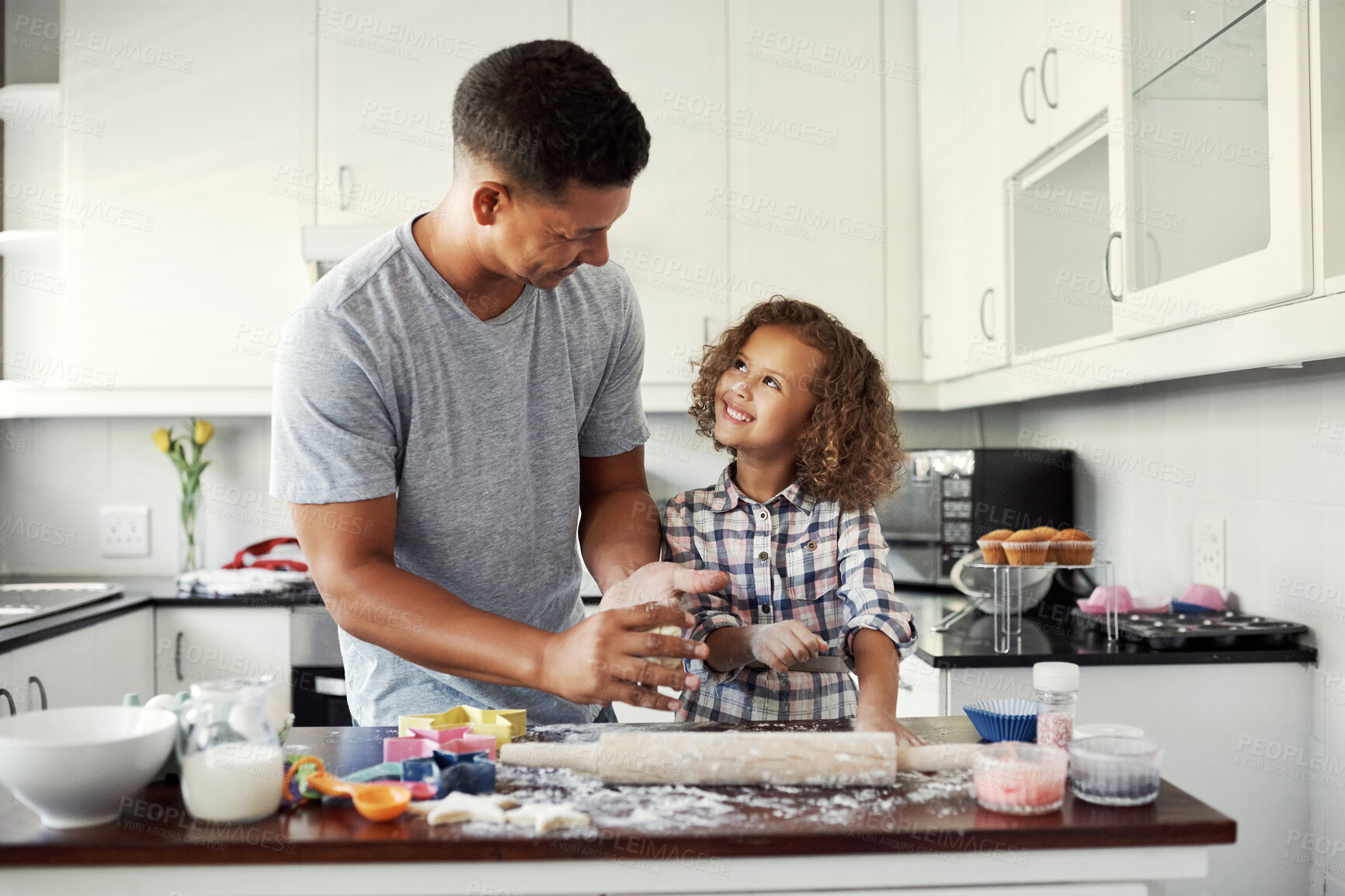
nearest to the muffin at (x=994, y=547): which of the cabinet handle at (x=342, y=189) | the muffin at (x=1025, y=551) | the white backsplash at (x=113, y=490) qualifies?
the muffin at (x=1025, y=551)

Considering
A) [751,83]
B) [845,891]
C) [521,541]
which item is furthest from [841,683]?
[751,83]

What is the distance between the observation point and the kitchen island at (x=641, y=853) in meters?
0.77

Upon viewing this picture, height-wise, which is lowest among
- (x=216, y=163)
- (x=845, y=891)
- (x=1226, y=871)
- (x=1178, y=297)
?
(x=1226, y=871)

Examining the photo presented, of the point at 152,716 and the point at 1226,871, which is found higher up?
the point at 152,716

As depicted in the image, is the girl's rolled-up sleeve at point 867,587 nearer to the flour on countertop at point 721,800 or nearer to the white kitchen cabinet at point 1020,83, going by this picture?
the flour on countertop at point 721,800

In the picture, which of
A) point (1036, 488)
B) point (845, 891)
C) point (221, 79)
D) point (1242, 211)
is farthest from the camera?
point (221, 79)

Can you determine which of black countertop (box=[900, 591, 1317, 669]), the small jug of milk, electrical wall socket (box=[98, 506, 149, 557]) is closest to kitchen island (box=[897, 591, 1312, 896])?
black countertop (box=[900, 591, 1317, 669])

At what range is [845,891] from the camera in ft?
2.60

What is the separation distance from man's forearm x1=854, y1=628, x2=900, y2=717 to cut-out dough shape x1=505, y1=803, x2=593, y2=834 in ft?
1.32

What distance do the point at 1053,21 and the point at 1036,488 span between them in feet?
3.22

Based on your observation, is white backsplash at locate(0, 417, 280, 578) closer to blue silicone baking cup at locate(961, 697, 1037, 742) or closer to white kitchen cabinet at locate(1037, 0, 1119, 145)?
white kitchen cabinet at locate(1037, 0, 1119, 145)

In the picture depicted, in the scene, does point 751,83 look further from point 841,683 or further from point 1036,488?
point 841,683

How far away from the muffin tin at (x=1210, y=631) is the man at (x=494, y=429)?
0.85 m

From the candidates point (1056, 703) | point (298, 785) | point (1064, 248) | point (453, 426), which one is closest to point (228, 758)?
point (298, 785)
